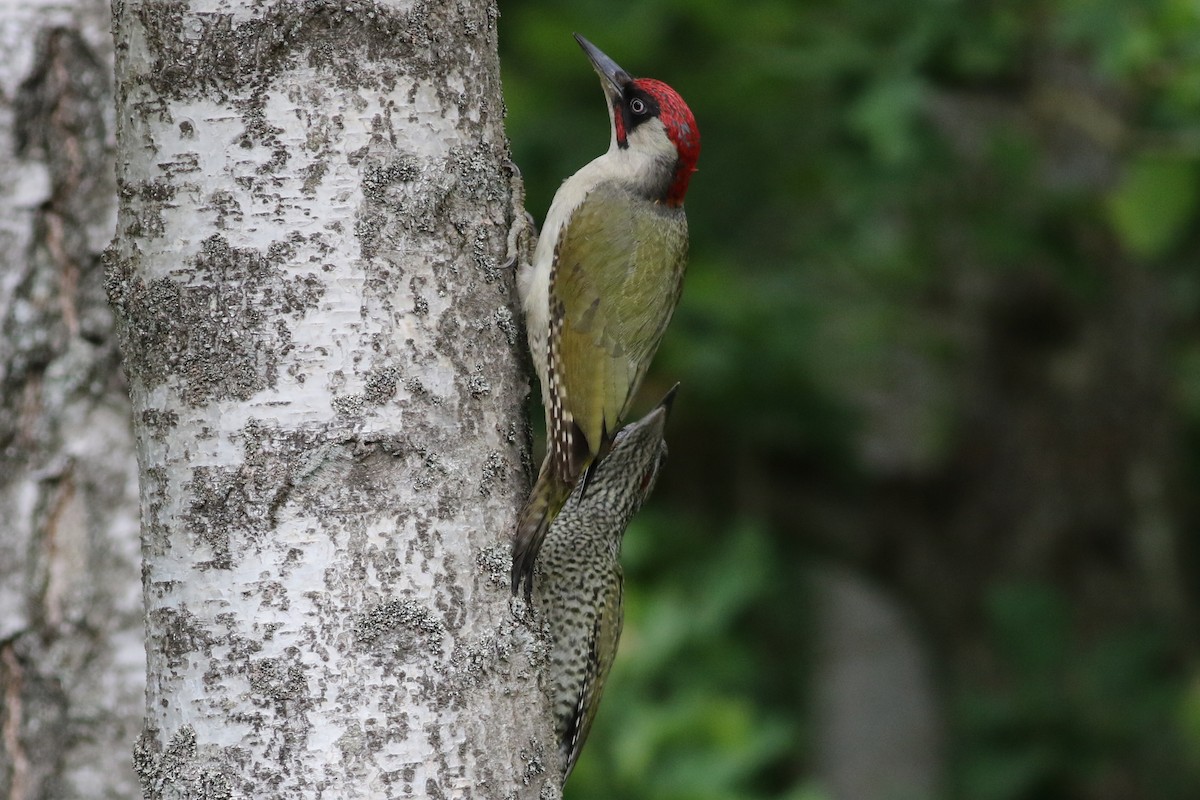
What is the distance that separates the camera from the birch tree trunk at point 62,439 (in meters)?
2.94

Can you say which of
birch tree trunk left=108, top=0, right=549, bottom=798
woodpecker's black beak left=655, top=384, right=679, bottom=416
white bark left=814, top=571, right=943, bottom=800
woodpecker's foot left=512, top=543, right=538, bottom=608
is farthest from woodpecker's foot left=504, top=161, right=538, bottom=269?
white bark left=814, top=571, right=943, bottom=800

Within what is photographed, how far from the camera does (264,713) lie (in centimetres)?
166

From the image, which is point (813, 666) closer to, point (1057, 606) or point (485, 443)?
point (1057, 606)

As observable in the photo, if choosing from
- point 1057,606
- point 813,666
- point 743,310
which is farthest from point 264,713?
point 813,666

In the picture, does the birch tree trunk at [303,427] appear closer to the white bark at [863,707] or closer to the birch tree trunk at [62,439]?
the birch tree trunk at [62,439]

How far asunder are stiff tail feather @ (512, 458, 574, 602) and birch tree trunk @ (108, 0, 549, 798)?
0.25 feet

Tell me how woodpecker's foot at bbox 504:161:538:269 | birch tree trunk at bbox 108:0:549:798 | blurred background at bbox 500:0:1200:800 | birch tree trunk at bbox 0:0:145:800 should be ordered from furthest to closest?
blurred background at bbox 500:0:1200:800
birch tree trunk at bbox 0:0:145:800
woodpecker's foot at bbox 504:161:538:269
birch tree trunk at bbox 108:0:549:798

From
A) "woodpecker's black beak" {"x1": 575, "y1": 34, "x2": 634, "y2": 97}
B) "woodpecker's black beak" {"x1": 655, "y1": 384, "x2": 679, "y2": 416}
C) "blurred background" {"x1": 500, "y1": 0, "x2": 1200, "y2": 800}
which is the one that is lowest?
"blurred background" {"x1": 500, "y1": 0, "x2": 1200, "y2": 800}

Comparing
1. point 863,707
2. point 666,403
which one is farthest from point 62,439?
point 863,707

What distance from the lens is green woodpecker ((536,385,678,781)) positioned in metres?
3.03

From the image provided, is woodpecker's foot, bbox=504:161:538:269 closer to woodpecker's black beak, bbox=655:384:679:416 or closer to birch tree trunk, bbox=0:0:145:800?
woodpecker's black beak, bbox=655:384:679:416

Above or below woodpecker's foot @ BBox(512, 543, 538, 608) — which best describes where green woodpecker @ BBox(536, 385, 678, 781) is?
below

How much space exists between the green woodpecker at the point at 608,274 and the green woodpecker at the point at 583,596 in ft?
1.03

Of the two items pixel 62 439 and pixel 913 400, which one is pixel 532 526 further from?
pixel 913 400
